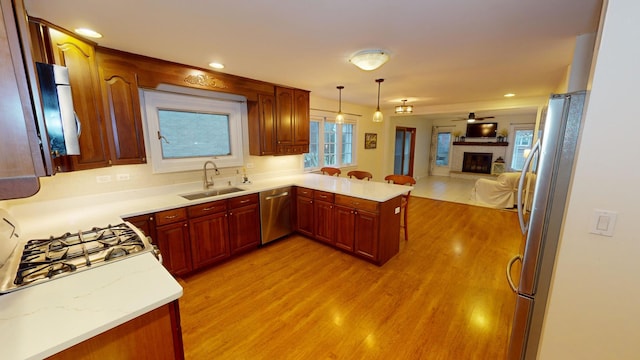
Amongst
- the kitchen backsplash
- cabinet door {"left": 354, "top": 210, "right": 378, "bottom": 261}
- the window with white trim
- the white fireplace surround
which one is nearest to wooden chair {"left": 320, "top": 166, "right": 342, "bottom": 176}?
the window with white trim

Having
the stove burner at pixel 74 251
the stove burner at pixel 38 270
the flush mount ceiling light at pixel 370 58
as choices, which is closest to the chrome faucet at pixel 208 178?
the stove burner at pixel 74 251

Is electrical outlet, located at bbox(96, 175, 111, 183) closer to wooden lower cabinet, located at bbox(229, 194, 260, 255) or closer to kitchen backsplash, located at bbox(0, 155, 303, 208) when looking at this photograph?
kitchen backsplash, located at bbox(0, 155, 303, 208)

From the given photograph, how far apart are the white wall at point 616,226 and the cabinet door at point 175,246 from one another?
9.70 ft

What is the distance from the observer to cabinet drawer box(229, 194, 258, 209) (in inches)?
116

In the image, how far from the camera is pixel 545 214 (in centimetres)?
139

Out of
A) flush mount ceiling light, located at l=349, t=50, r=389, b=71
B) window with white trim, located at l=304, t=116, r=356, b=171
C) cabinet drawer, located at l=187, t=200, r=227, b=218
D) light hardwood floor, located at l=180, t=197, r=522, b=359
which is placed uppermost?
flush mount ceiling light, located at l=349, t=50, r=389, b=71

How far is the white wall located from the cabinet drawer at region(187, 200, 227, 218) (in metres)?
2.86

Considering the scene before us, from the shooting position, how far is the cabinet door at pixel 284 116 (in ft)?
11.9

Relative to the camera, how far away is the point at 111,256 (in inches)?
53.4

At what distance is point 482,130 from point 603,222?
8.64m

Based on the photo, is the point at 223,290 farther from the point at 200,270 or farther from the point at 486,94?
the point at 486,94

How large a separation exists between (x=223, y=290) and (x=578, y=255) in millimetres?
2680

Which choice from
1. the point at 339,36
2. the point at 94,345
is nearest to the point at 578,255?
the point at 339,36

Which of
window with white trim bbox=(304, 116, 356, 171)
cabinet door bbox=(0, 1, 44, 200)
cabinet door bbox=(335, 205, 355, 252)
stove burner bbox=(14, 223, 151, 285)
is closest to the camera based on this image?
cabinet door bbox=(0, 1, 44, 200)
